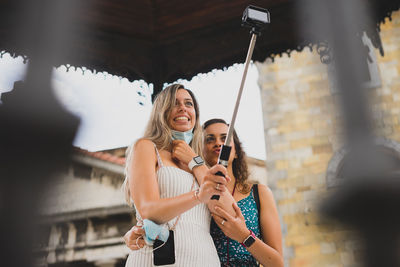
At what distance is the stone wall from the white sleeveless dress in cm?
708

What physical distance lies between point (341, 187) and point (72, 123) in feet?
21.1

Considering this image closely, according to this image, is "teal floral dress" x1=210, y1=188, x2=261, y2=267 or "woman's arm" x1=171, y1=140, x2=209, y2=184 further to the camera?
"teal floral dress" x1=210, y1=188, x2=261, y2=267

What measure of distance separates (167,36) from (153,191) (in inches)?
77.7

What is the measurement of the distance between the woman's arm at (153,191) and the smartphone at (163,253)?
8 centimetres

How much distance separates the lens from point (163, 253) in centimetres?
141

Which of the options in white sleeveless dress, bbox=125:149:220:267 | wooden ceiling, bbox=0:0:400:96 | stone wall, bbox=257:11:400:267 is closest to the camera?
white sleeveless dress, bbox=125:149:220:267

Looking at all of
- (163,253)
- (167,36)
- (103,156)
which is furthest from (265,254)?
(103,156)

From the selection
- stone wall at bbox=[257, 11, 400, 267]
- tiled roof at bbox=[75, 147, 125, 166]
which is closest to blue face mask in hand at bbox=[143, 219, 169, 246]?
stone wall at bbox=[257, 11, 400, 267]

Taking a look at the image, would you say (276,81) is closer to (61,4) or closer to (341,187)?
(341,187)

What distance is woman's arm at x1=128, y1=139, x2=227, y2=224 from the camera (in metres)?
1.36

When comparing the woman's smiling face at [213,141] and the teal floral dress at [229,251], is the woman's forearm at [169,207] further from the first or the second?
the woman's smiling face at [213,141]

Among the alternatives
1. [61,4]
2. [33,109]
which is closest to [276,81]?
[33,109]

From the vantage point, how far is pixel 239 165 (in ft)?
7.19

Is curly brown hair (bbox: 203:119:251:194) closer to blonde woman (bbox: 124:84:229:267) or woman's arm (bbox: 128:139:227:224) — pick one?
blonde woman (bbox: 124:84:229:267)
